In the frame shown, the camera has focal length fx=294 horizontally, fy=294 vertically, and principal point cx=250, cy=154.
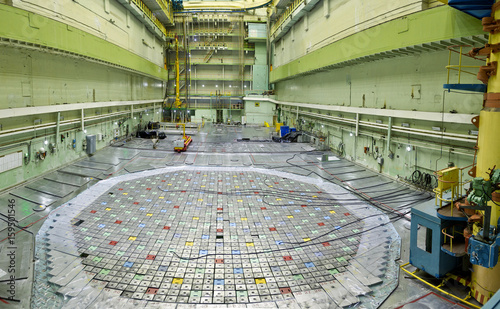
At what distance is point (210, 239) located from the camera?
7.90 meters

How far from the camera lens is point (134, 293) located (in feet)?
18.5

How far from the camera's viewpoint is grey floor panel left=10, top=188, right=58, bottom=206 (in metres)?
10.2

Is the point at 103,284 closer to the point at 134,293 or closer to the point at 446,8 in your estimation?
the point at 134,293

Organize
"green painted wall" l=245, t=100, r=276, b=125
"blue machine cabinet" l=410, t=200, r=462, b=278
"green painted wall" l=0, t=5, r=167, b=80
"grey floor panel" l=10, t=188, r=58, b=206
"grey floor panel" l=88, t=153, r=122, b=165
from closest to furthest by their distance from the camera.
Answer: "blue machine cabinet" l=410, t=200, r=462, b=278 → "green painted wall" l=0, t=5, r=167, b=80 → "grey floor panel" l=10, t=188, r=58, b=206 → "grey floor panel" l=88, t=153, r=122, b=165 → "green painted wall" l=245, t=100, r=276, b=125

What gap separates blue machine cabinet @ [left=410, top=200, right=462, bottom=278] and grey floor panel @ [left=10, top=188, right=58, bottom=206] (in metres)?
11.1

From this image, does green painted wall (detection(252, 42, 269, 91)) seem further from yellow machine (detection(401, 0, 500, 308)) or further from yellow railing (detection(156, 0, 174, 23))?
yellow machine (detection(401, 0, 500, 308))

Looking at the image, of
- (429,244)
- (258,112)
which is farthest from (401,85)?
(258,112)

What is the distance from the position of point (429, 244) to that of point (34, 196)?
488 inches

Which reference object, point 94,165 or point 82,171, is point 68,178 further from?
point 94,165

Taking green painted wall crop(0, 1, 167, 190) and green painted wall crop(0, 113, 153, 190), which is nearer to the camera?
green painted wall crop(0, 1, 167, 190)

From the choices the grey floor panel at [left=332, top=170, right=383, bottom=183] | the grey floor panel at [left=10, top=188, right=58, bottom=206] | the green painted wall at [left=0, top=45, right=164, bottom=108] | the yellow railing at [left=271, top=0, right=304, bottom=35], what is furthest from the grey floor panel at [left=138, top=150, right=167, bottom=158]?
the yellow railing at [left=271, top=0, right=304, bottom=35]

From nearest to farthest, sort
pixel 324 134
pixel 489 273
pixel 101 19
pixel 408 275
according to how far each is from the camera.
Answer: pixel 489 273, pixel 408 275, pixel 101 19, pixel 324 134

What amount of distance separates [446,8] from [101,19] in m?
19.0

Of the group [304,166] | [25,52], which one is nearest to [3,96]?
[25,52]
